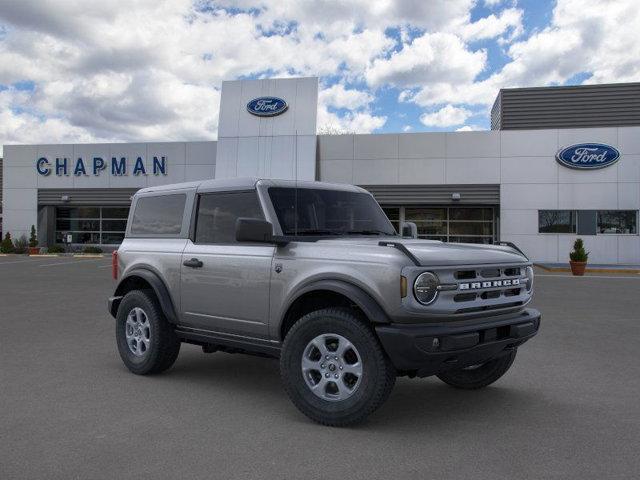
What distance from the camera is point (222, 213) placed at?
563cm

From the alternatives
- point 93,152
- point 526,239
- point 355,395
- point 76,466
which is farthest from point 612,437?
point 93,152

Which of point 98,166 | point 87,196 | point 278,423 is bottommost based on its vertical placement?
point 278,423

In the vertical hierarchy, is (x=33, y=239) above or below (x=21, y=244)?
above

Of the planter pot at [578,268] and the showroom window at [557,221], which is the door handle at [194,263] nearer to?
the planter pot at [578,268]

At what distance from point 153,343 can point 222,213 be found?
1464 millimetres

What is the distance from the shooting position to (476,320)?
14.9 feet

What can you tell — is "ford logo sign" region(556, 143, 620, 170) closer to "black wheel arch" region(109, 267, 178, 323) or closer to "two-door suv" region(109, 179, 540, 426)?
"two-door suv" region(109, 179, 540, 426)

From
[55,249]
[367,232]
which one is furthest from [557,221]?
[55,249]

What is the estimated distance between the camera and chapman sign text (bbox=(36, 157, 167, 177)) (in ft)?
104

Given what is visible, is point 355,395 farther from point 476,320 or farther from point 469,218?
point 469,218

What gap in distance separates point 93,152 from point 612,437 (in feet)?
106

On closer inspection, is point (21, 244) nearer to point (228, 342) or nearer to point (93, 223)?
point (93, 223)

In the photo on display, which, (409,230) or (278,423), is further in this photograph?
(409,230)

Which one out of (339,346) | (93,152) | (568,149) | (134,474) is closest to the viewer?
(134,474)
